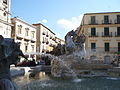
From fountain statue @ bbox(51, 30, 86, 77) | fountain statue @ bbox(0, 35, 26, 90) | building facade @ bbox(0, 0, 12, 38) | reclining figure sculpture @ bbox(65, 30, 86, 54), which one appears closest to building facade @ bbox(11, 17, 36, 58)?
building facade @ bbox(0, 0, 12, 38)

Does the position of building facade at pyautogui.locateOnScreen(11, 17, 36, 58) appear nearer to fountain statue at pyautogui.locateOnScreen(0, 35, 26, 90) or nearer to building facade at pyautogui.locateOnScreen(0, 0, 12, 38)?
building facade at pyautogui.locateOnScreen(0, 0, 12, 38)

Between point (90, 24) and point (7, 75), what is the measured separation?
104 ft

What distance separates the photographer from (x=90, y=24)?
113 ft

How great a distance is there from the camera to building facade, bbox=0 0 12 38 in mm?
29875

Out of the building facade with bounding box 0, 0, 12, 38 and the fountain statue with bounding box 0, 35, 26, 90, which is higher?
the building facade with bounding box 0, 0, 12, 38

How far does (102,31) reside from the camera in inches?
1367

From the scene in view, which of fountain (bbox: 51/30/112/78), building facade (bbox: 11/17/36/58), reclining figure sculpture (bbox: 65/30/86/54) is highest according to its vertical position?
building facade (bbox: 11/17/36/58)

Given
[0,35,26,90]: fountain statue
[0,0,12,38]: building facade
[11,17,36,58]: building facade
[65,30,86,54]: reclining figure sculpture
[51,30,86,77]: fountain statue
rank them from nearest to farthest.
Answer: [0,35,26,90]: fountain statue < [51,30,86,77]: fountain statue < [65,30,86,54]: reclining figure sculpture < [0,0,12,38]: building facade < [11,17,36,58]: building facade

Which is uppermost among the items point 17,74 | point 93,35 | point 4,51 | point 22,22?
point 22,22

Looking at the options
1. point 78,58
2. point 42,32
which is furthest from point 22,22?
point 78,58

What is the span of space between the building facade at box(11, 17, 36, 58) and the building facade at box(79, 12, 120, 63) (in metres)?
10.8

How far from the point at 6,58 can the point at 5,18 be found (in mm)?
28550

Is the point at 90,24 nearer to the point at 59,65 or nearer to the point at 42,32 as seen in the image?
the point at 42,32

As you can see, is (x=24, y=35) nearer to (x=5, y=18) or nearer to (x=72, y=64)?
(x=5, y=18)
